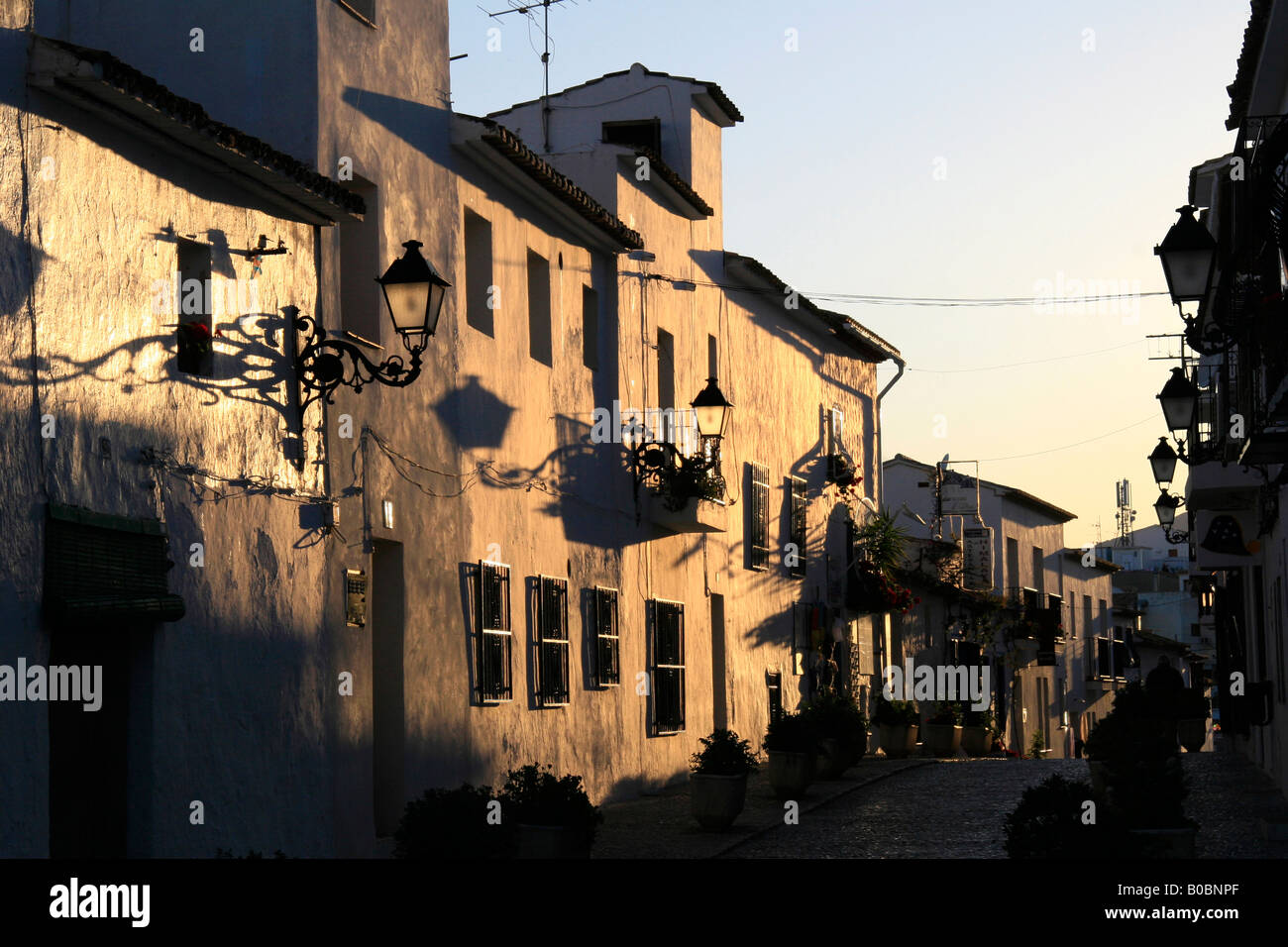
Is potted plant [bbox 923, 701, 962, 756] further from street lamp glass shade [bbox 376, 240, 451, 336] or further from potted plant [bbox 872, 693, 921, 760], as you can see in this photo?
street lamp glass shade [bbox 376, 240, 451, 336]

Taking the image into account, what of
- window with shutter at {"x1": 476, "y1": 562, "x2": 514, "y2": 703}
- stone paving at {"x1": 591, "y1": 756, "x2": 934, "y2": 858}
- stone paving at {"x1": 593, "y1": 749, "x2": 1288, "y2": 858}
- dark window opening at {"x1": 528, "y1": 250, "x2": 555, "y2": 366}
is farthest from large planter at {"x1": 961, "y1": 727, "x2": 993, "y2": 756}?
window with shutter at {"x1": 476, "y1": 562, "x2": 514, "y2": 703}

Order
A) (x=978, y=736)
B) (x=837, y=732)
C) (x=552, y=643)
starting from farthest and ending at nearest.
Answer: (x=978, y=736) → (x=837, y=732) → (x=552, y=643)

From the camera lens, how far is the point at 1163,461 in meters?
22.0

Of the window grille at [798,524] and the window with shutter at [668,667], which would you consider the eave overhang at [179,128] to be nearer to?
the window with shutter at [668,667]

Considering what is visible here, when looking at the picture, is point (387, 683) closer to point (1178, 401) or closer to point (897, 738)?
point (1178, 401)

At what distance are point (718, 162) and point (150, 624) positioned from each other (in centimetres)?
1616

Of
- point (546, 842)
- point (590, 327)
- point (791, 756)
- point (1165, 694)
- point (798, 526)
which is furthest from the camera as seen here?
point (798, 526)

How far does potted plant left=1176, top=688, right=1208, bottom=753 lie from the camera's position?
21328 millimetres

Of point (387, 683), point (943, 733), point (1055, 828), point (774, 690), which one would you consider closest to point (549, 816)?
point (387, 683)

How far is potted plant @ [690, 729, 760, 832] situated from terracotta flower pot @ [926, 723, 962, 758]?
13988 millimetres

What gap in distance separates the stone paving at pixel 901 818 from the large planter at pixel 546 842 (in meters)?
2.47

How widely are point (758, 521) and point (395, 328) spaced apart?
1337cm
